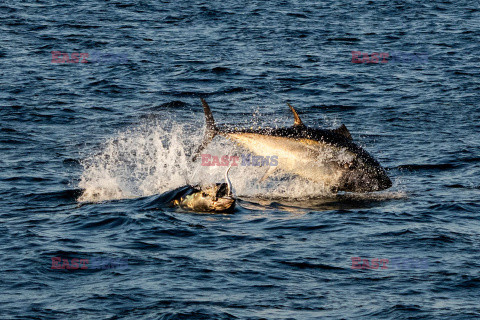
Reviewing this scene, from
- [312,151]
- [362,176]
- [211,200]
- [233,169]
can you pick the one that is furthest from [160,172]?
[362,176]

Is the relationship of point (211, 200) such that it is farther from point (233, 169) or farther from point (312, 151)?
point (233, 169)

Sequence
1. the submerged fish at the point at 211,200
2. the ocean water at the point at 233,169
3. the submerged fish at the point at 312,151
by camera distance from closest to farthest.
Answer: the ocean water at the point at 233,169 → the submerged fish at the point at 211,200 → the submerged fish at the point at 312,151

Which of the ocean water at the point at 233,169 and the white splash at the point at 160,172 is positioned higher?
the ocean water at the point at 233,169

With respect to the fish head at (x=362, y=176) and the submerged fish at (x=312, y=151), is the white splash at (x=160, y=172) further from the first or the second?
the submerged fish at (x=312, y=151)

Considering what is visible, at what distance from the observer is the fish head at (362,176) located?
51.3 ft

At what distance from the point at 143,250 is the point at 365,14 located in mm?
28926

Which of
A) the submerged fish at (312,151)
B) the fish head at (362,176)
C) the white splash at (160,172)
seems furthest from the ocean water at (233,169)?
the submerged fish at (312,151)

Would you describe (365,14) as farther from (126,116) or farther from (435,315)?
(435,315)

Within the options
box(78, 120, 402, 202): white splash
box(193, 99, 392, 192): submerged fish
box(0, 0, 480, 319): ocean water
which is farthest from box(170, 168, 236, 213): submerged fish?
box(78, 120, 402, 202): white splash

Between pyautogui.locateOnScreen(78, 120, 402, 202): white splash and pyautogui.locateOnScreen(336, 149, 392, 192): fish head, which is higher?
pyautogui.locateOnScreen(336, 149, 392, 192): fish head

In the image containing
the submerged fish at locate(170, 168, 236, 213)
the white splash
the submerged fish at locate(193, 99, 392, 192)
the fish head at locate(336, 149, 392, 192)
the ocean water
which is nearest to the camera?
the ocean water

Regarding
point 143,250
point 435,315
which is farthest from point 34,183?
point 435,315

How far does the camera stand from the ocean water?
10578mm

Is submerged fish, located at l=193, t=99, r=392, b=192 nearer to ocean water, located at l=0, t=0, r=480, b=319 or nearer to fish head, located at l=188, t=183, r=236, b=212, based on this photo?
ocean water, located at l=0, t=0, r=480, b=319
